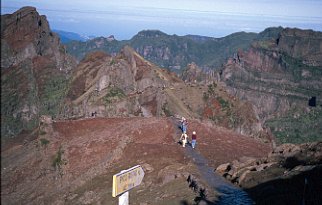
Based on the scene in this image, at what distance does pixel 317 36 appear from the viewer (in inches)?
7717

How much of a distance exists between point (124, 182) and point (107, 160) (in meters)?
19.8

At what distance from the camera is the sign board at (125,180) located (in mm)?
12134

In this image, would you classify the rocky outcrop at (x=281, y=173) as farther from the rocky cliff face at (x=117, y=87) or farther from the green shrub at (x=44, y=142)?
the rocky cliff face at (x=117, y=87)

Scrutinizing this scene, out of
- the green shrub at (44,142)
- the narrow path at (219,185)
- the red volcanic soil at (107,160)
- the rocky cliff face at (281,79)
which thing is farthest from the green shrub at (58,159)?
the rocky cliff face at (281,79)

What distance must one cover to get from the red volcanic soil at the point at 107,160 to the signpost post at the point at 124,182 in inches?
389

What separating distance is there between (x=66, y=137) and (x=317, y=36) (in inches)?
6900

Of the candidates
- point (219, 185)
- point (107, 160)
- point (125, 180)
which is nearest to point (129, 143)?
point (107, 160)

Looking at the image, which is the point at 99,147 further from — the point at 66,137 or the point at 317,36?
the point at 317,36

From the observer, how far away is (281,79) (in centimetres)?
18725

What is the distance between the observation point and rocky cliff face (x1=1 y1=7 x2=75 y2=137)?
103 metres

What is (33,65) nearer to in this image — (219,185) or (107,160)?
(107,160)

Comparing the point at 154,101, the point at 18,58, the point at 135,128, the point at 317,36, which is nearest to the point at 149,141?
the point at 135,128

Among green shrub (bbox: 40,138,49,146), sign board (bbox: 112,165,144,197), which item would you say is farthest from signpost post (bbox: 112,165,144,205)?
green shrub (bbox: 40,138,49,146)

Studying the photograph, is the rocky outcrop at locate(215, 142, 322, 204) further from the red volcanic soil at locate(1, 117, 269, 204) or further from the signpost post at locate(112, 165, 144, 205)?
the signpost post at locate(112, 165, 144, 205)
